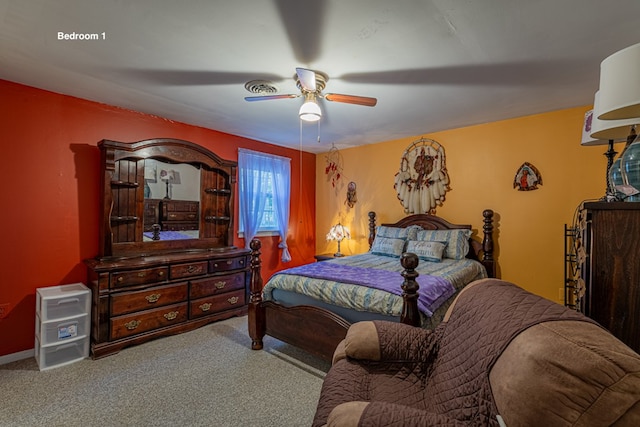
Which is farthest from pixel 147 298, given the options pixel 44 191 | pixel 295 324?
pixel 295 324

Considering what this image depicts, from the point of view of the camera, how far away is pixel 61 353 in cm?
251

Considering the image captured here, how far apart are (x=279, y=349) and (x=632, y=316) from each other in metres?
2.51

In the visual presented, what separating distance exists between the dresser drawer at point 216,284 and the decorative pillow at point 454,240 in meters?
2.42

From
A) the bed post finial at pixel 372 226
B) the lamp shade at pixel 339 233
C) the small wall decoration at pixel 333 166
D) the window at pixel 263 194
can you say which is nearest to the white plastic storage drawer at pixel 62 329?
the window at pixel 263 194

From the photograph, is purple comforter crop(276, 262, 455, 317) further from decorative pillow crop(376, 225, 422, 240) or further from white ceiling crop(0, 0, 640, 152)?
white ceiling crop(0, 0, 640, 152)

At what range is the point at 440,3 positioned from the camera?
152 centimetres

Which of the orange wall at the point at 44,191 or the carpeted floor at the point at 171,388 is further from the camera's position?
the orange wall at the point at 44,191

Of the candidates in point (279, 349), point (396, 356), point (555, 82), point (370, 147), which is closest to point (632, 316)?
point (396, 356)

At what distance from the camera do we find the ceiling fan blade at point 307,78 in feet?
6.18

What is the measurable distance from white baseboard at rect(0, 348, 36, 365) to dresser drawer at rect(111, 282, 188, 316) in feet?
2.52

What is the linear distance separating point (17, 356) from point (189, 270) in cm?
151

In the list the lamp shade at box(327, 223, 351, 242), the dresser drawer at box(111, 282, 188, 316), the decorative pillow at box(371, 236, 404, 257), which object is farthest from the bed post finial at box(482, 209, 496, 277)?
the dresser drawer at box(111, 282, 188, 316)

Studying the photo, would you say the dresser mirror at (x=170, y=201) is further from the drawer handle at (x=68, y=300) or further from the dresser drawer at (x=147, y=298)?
the drawer handle at (x=68, y=300)

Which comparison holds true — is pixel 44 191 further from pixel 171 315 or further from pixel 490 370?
pixel 490 370
